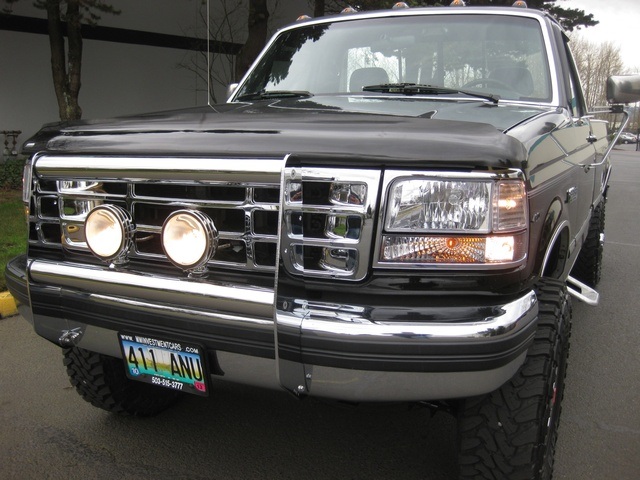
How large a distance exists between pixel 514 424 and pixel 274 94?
2081mm

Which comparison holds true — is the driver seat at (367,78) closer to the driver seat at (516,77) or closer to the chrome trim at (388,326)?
the driver seat at (516,77)

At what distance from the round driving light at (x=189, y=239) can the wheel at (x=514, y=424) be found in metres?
0.99

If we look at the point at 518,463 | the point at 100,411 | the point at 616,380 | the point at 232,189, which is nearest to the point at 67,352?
the point at 100,411

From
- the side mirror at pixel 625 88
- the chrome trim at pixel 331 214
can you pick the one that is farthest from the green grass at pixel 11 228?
the side mirror at pixel 625 88

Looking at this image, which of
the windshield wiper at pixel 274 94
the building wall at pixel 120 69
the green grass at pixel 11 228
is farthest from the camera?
the building wall at pixel 120 69

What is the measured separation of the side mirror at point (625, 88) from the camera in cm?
369

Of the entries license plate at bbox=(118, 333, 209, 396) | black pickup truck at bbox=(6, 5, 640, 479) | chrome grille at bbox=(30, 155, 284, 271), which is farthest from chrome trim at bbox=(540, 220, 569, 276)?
license plate at bbox=(118, 333, 209, 396)

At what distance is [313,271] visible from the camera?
1880mm

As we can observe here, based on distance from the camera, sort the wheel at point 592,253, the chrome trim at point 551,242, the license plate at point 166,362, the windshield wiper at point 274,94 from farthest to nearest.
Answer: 1. the wheel at point 592,253
2. the windshield wiper at point 274,94
3. the chrome trim at point 551,242
4. the license plate at point 166,362

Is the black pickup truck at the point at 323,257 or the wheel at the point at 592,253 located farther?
the wheel at the point at 592,253

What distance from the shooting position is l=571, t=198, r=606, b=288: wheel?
4914mm

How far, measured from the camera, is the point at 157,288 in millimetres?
2049

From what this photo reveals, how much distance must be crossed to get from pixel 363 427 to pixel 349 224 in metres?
1.48

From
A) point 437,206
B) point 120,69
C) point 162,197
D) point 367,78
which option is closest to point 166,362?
point 162,197
